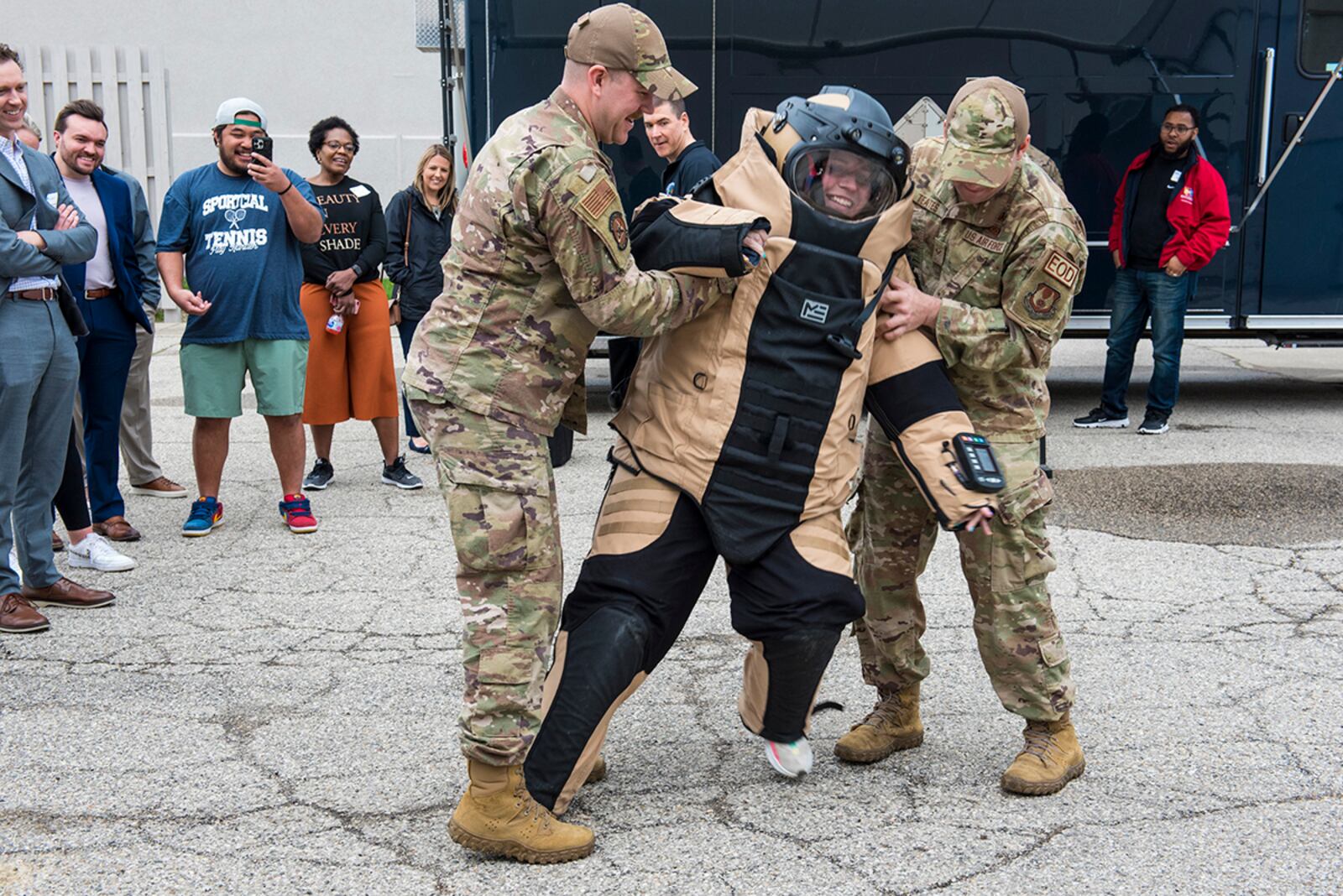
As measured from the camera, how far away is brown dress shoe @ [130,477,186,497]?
7.00m

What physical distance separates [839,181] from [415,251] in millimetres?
4779

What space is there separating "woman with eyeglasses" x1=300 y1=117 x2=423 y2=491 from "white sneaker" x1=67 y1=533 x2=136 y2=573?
1480mm

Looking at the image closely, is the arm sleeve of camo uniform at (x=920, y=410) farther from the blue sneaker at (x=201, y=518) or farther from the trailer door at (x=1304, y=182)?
the trailer door at (x=1304, y=182)

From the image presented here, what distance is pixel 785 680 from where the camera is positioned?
3381 millimetres

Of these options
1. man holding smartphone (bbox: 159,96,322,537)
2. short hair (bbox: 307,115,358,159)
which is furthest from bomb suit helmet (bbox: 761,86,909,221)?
short hair (bbox: 307,115,358,159)

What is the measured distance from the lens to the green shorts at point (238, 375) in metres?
6.09

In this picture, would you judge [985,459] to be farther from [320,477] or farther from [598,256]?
[320,477]

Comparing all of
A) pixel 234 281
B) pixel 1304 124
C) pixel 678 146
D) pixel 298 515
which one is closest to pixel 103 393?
pixel 234 281

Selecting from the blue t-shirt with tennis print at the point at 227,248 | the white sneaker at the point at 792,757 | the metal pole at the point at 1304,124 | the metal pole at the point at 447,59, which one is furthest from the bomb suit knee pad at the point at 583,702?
the metal pole at the point at 1304,124

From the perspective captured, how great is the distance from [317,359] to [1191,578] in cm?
424

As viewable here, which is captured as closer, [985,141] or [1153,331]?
[985,141]

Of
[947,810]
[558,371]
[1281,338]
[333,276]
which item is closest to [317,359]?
[333,276]

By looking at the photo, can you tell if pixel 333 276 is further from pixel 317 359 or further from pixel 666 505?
pixel 666 505

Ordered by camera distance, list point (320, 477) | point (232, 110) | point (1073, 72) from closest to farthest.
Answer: point (232, 110) → point (320, 477) → point (1073, 72)
